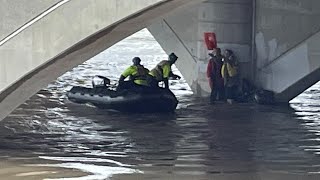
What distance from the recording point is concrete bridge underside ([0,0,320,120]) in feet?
41.4

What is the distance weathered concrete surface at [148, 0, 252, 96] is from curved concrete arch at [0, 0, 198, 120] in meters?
13.7

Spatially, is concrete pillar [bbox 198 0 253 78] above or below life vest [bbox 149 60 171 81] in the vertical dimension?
above

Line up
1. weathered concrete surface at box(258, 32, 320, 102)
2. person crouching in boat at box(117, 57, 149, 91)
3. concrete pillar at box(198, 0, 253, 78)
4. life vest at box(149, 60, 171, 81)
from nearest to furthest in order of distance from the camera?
person crouching in boat at box(117, 57, 149, 91) < weathered concrete surface at box(258, 32, 320, 102) < life vest at box(149, 60, 171, 81) < concrete pillar at box(198, 0, 253, 78)

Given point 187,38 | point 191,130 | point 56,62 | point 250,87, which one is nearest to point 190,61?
point 187,38

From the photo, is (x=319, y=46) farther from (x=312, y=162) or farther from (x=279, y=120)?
(x=312, y=162)

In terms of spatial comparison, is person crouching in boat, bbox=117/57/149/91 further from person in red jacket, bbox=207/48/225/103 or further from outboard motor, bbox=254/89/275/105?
outboard motor, bbox=254/89/275/105

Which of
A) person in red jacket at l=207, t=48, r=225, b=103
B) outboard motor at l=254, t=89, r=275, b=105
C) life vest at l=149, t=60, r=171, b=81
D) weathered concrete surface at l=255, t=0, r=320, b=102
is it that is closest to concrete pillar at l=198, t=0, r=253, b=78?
weathered concrete surface at l=255, t=0, r=320, b=102

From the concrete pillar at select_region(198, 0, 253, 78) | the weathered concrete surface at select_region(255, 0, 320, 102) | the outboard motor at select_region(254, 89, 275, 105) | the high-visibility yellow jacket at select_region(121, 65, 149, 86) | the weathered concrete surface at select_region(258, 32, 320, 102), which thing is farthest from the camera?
the concrete pillar at select_region(198, 0, 253, 78)

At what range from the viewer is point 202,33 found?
28.4 metres

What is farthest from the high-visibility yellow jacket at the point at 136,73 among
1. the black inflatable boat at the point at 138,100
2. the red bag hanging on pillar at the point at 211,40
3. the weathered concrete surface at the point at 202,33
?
the red bag hanging on pillar at the point at 211,40

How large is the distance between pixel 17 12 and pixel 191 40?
1652 centimetres

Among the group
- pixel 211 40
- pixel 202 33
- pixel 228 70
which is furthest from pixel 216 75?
pixel 202 33

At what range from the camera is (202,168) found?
644 inches

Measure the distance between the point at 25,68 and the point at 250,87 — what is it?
15.1 metres
